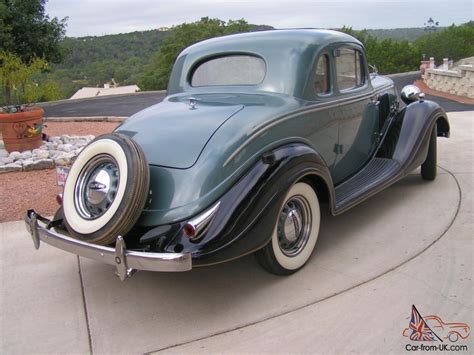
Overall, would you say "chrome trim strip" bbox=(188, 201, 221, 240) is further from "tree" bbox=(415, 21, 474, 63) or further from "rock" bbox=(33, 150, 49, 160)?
"tree" bbox=(415, 21, 474, 63)

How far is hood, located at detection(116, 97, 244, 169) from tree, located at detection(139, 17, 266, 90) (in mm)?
27746

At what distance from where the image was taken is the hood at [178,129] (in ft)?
9.75

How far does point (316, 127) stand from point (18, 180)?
13.5ft

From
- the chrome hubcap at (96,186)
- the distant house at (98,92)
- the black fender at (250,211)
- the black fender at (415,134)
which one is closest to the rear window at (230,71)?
the black fender at (250,211)

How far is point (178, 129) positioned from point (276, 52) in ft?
3.66

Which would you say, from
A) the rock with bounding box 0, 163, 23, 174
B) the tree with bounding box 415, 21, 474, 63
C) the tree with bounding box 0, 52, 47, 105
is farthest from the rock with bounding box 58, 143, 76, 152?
the tree with bounding box 415, 21, 474, 63

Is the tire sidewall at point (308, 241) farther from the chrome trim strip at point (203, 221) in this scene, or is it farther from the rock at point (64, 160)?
the rock at point (64, 160)

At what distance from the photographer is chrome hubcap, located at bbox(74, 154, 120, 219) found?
2.87 meters

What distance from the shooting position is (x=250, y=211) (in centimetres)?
274

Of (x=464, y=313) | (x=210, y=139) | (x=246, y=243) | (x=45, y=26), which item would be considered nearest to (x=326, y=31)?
(x=210, y=139)

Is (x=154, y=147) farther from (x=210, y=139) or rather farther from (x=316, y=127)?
(x=316, y=127)

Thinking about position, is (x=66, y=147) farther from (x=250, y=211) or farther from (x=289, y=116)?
(x=250, y=211)

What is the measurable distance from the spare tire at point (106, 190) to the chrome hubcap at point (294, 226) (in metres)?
0.96

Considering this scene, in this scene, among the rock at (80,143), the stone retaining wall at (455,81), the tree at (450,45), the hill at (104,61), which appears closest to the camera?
the rock at (80,143)
